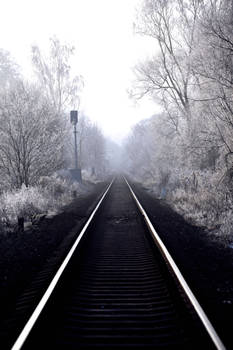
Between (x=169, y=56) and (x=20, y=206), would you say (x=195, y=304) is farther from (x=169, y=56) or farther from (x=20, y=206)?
(x=169, y=56)

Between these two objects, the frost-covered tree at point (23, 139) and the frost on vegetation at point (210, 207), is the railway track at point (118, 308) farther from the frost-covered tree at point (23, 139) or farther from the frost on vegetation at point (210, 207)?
the frost-covered tree at point (23, 139)

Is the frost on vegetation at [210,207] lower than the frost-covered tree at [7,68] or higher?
lower

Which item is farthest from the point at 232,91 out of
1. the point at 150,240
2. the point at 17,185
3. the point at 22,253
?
the point at 17,185

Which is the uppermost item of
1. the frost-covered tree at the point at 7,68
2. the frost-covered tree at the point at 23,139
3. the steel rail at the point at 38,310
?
the frost-covered tree at the point at 7,68

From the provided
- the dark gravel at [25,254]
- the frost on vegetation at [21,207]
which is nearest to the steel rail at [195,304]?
the dark gravel at [25,254]

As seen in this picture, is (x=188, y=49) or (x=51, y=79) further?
(x=51, y=79)

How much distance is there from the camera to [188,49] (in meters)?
18.9

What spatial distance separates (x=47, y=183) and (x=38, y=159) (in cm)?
304

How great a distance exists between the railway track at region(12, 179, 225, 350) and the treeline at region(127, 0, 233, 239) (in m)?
4.12

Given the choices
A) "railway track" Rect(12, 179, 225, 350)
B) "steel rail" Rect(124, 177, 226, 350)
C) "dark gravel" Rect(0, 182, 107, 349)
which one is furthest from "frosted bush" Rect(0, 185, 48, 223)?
"steel rail" Rect(124, 177, 226, 350)

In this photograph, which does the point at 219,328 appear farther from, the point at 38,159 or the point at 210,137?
the point at 38,159

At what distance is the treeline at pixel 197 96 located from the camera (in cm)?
1098

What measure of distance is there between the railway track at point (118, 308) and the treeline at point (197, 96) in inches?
162

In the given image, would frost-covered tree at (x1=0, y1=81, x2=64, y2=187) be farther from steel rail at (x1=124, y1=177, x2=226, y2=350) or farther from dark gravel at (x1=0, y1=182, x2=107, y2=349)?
steel rail at (x1=124, y1=177, x2=226, y2=350)
